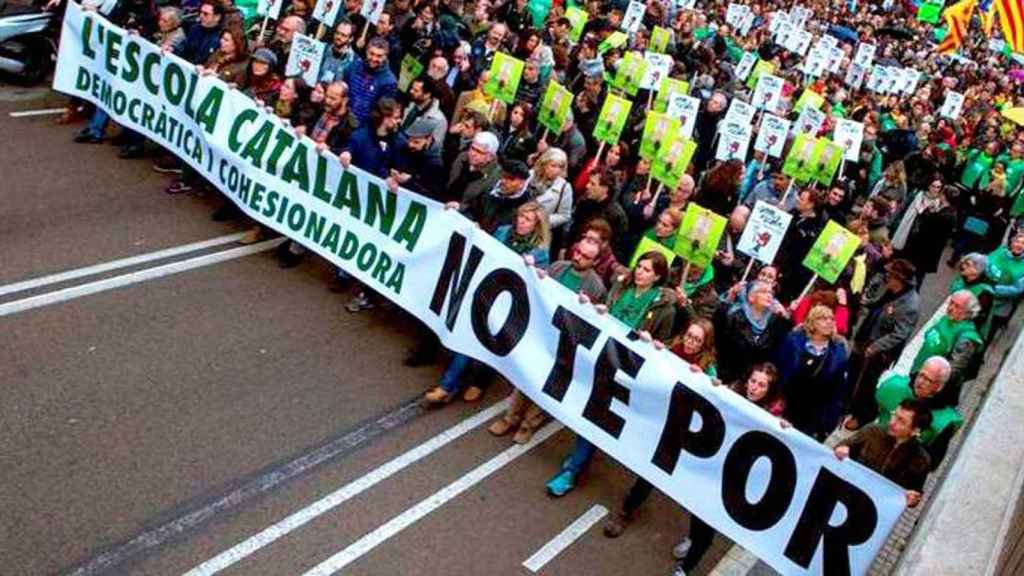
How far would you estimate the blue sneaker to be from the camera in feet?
20.5

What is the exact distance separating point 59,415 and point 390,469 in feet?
6.68

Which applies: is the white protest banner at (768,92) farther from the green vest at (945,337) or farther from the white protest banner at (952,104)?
the white protest banner at (952,104)

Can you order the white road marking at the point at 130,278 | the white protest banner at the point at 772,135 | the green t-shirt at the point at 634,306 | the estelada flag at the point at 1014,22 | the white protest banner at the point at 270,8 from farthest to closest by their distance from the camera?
the estelada flag at the point at 1014,22
the white protest banner at the point at 270,8
the white protest banner at the point at 772,135
the white road marking at the point at 130,278
the green t-shirt at the point at 634,306

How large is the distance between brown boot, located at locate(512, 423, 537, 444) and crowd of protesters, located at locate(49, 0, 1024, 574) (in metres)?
0.01

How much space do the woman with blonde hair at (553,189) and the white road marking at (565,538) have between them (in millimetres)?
2812

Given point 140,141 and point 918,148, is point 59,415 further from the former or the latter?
point 918,148

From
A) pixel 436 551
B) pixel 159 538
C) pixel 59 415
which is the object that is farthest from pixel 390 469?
pixel 59 415

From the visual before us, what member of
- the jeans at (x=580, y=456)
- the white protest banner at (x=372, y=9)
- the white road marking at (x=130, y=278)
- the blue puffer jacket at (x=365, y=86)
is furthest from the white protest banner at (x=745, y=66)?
the jeans at (x=580, y=456)

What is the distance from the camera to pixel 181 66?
861 centimetres

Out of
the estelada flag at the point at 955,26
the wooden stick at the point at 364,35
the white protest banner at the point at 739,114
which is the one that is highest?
the estelada flag at the point at 955,26

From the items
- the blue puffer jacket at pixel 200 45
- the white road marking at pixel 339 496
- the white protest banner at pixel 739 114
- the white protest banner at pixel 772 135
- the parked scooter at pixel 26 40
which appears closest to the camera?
the white road marking at pixel 339 496

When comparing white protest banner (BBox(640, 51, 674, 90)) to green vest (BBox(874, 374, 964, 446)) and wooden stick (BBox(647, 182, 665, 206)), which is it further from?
green vest (BBox(874, 374, 964, 446))

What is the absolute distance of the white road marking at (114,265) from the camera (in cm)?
707

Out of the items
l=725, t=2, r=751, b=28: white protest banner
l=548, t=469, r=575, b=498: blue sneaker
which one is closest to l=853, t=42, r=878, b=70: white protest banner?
l=725, t=2, r=751, b=28: white protest banner
